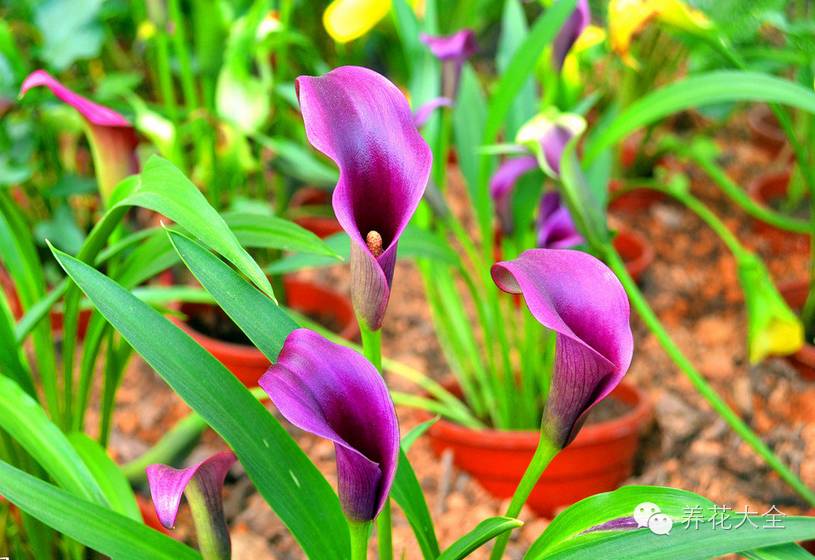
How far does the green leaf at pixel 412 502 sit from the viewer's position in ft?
1.92

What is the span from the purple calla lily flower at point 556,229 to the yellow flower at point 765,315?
22cm

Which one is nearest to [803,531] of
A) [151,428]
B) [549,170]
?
[549,170]

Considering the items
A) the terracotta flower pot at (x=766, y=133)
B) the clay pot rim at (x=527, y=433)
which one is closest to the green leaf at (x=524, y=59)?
the clay pot rim at (x=527, y=433)

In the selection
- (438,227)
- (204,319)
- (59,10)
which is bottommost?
(204,319)

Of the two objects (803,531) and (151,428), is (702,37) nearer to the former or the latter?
(803,531)

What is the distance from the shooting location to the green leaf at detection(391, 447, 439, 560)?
58 cm

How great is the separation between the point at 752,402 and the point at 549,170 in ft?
1.74

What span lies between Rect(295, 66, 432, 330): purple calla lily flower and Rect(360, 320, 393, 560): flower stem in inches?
0.6

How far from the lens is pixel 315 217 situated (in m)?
1.52

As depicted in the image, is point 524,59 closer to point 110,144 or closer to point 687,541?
point 110,144

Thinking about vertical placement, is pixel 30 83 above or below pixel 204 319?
above

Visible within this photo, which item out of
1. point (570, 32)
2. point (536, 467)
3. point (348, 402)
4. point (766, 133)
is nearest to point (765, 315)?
point (570, 32)

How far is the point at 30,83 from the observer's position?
2.32ft

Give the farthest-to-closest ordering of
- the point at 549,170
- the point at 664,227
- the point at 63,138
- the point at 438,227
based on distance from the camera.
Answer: the point at 664,227
the point at 63,138
the point at 438,227
the point at 549,170
